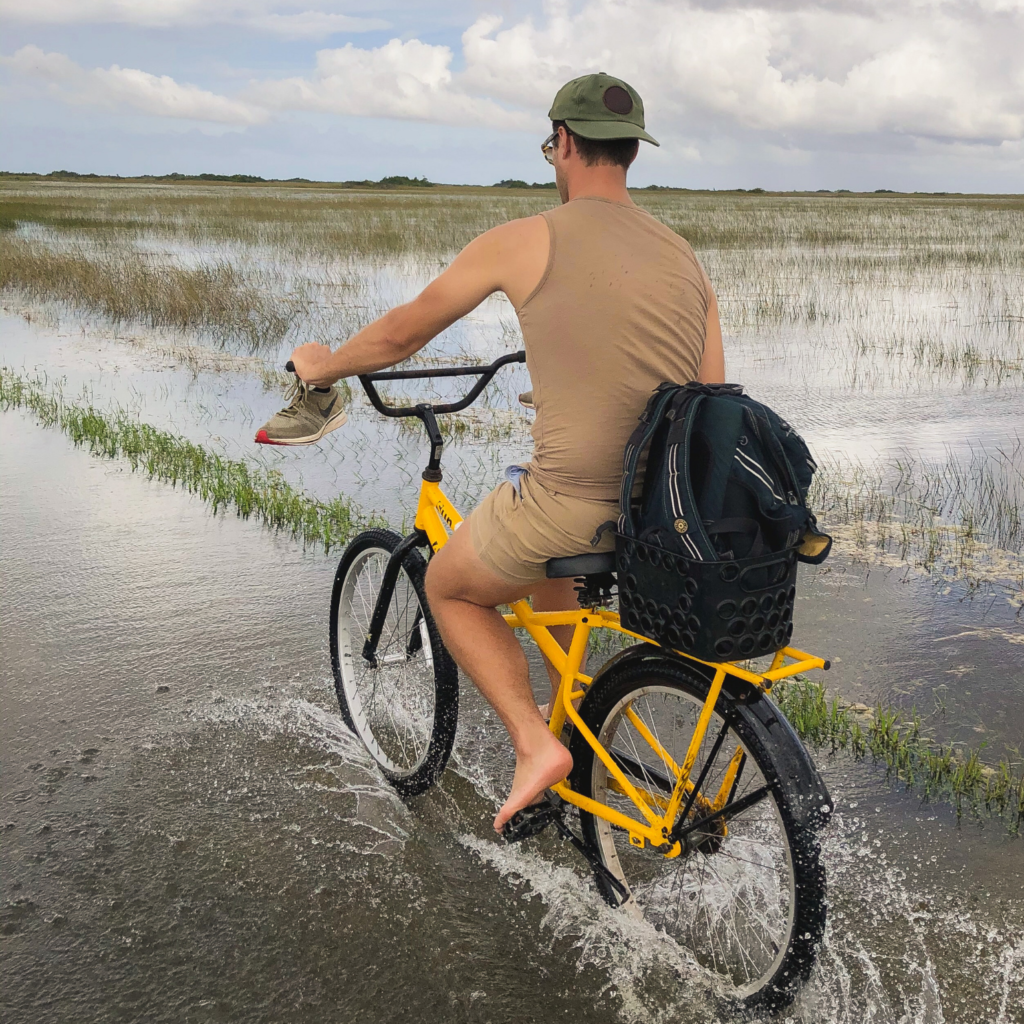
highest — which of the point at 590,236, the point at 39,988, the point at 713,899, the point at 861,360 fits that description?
the point at 590,236

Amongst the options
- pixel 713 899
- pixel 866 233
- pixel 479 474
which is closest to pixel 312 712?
pixel 713 899

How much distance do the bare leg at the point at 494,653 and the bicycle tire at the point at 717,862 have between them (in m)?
0.16

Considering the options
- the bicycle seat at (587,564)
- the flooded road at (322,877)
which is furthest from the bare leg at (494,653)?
the flooded road at (322,877)

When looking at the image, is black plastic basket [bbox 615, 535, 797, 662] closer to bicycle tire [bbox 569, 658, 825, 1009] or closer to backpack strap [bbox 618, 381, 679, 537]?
backpack strap [bbox 618, 381, 679, 537]

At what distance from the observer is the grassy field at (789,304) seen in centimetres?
673

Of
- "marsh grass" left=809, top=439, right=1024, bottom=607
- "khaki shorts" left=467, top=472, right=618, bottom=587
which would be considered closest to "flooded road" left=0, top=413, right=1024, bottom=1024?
"marsh grass" left=809, top=439, right=1024, bottom=607

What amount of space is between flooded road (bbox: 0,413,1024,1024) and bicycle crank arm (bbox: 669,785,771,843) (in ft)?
1.52

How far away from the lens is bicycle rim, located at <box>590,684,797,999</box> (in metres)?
2.58

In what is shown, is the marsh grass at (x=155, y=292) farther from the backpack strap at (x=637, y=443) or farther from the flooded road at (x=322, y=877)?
the backpack strap at (x=637, y=443)

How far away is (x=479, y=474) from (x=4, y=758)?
14.5 feet

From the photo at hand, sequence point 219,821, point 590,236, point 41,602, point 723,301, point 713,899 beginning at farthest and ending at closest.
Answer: point 723,301 → point 41,602 → point 219,821 → point 713,899 → point 590,236

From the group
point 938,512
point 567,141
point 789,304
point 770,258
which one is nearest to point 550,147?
point 567,141

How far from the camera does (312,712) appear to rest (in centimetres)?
416

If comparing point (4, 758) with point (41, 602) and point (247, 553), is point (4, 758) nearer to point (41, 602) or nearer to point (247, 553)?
point (41, 602)
